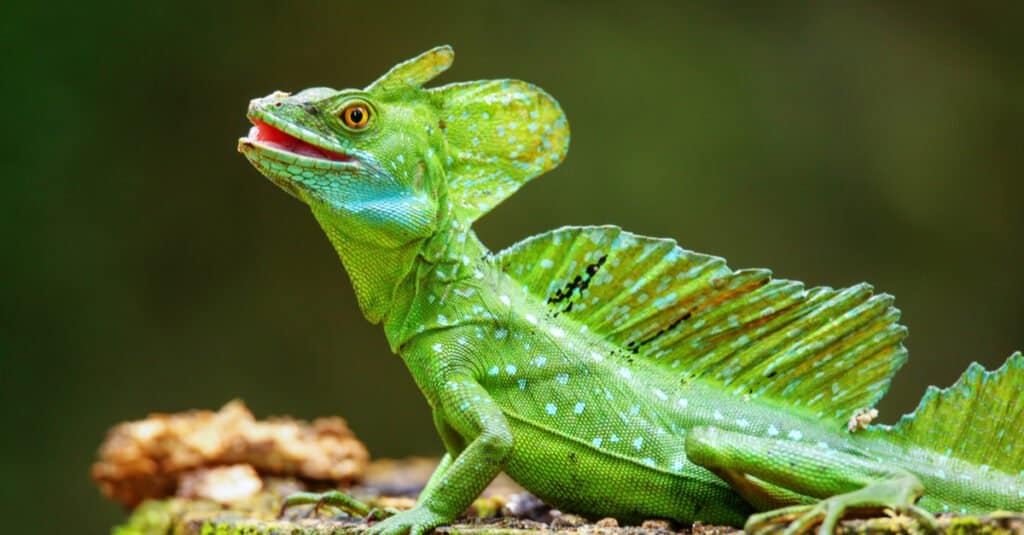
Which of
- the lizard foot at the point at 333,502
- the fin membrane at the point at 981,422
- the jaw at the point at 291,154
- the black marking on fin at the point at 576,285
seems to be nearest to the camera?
the fin membrane at the point at 981,422

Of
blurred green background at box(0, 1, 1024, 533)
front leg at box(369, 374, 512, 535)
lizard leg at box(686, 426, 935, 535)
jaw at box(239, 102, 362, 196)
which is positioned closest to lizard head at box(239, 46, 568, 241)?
jaw at box(239, 102, 362, 196)

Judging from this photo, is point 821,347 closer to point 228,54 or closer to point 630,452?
point 630,452

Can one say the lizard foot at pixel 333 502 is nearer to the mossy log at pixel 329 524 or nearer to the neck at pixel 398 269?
the mossy log at pixel 329 524

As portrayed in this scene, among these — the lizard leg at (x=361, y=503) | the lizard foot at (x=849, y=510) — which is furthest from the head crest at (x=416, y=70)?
the lizard foot at (x=849, y=510)

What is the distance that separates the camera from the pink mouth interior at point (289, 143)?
132 inches

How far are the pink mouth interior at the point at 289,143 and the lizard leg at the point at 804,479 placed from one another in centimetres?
155

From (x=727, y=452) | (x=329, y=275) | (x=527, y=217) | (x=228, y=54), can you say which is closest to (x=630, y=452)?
(x=727, y=452)

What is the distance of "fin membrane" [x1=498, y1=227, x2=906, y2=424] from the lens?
331 centimetres

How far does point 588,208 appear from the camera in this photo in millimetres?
8922

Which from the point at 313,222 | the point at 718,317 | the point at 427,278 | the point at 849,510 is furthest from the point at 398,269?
the point at 313,222

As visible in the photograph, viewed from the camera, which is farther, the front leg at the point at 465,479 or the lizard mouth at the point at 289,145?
the lizard mouth at the point at 289,145

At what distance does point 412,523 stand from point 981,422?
75.2 inches

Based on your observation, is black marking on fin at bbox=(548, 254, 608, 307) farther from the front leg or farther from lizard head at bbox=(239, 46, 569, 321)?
the front leg

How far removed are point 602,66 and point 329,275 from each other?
3293 mm
